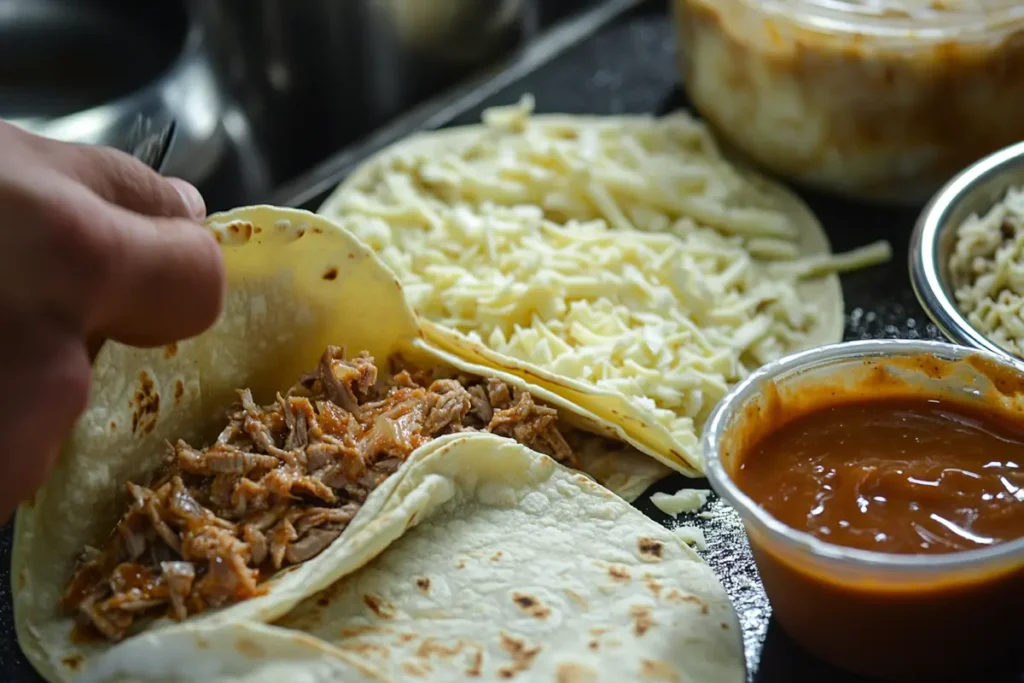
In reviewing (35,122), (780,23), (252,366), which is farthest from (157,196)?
(35,122)

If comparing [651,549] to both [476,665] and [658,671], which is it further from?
[476,665]

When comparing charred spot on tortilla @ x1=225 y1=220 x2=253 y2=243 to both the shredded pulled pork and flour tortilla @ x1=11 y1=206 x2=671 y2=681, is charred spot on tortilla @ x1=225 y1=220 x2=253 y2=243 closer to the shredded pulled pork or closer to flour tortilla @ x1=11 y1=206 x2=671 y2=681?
flour tortilla @ x1=11 y1=206 x2=671 y2=681

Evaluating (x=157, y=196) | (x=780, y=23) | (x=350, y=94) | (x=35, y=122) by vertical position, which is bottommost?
(x=350, y=94)

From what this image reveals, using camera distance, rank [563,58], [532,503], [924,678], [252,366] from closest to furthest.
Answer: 1. [924,678]
2. [532,503]
3. [252,366]
4. [563,58]

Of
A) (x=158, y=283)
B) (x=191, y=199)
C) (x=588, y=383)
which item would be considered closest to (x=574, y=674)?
(x=588, y=383)

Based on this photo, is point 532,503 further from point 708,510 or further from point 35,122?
point 35,122

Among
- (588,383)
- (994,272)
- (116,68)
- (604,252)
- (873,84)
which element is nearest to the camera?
(588,383)

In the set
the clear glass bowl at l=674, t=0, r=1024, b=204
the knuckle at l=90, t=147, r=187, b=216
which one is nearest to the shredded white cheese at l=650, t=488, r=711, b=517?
the knuckle at l=90, t=147, r=187, b=216
